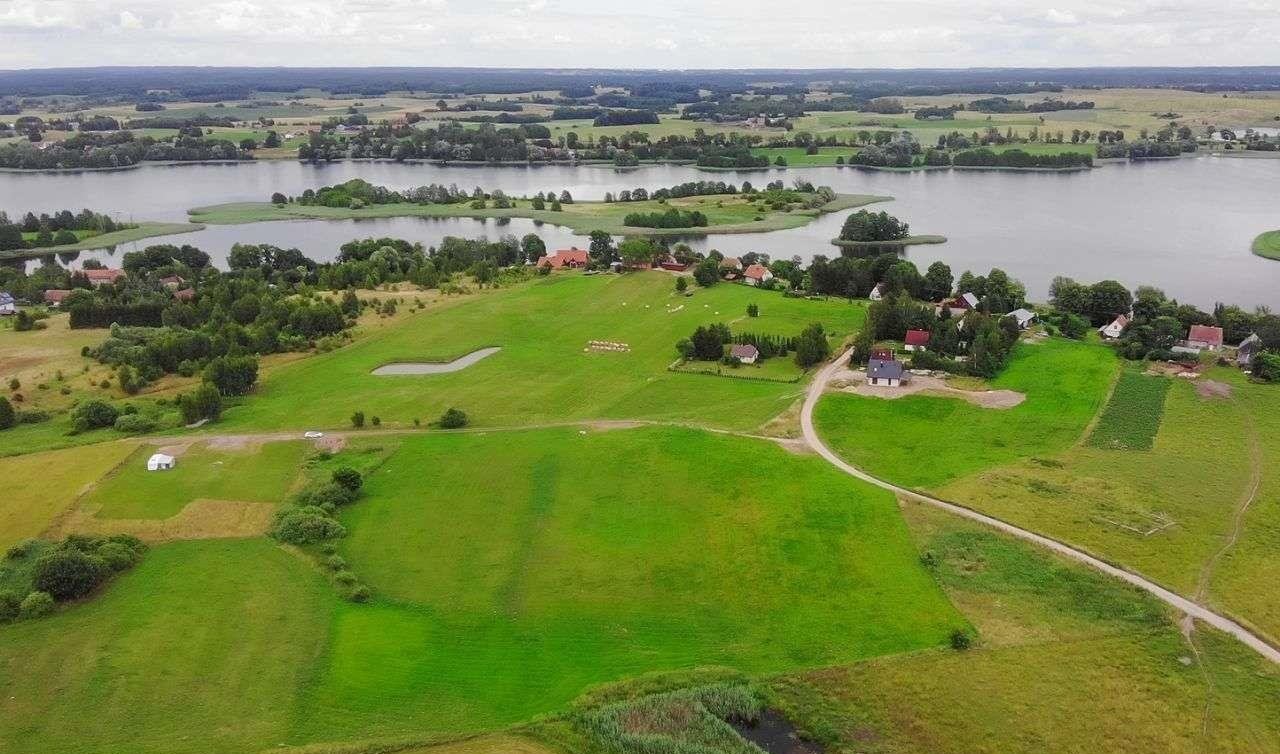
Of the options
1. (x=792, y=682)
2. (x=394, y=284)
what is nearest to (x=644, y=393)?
(x=792, y=682)

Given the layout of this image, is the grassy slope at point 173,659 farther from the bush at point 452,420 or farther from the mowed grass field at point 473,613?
the bush at point 452,420

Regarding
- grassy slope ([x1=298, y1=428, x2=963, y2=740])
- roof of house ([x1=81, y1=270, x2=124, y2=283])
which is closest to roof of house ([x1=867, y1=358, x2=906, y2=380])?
grassy slope ([x1=298, y1=428, x2=963, y2=740])

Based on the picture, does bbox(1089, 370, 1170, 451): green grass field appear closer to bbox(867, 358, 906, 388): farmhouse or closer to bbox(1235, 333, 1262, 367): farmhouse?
bbox(1235, 333, 1262, 367): farmhouse

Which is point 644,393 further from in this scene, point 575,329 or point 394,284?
point 394,284

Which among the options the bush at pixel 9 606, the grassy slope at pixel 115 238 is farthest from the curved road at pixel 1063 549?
the grassy slope at pixel 115 238

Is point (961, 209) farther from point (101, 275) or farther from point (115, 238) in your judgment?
point (115, 238)

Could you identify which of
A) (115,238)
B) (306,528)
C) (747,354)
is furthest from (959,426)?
(115,238)
